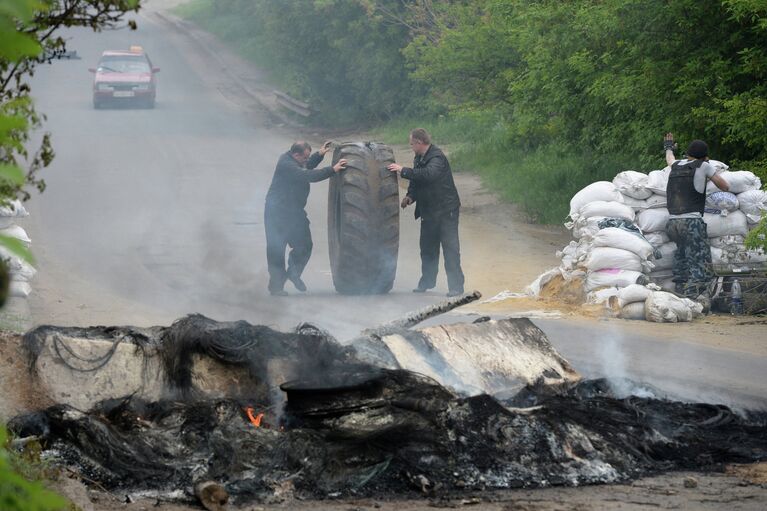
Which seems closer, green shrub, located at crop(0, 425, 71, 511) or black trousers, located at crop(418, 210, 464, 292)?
green shrub, located at crop(0, 425, 71, 511)

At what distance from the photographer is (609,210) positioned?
12.3 metres

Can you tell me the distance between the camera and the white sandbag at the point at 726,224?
11.9 m

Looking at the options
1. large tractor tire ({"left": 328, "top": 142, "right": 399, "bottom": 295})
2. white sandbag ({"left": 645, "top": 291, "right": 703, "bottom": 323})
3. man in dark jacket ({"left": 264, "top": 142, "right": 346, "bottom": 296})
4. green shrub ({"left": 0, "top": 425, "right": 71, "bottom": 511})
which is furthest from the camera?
man in dark jacket ({"left": 264, "top": 142, "right": 346, "bottom": 296})

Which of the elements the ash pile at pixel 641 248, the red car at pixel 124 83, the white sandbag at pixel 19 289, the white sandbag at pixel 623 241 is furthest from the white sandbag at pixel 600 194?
the red car at pixel 124 83

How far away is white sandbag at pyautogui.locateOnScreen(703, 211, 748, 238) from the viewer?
11.9 m

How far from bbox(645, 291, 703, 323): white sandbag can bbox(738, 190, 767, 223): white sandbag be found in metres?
1.40

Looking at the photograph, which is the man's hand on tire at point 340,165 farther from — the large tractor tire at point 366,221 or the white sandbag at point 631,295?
the white sandbag at point 631,295

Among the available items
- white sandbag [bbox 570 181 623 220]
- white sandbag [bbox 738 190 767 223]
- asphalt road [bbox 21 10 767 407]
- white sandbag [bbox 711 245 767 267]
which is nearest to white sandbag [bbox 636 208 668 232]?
white sandbag [bbox 570 181 623 220]

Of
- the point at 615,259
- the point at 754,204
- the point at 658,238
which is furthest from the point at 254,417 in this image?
the point at 754,204

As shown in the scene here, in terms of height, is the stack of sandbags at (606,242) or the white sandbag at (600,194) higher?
the white sandbag at (600,194)

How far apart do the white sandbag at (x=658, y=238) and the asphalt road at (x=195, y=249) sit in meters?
1.68

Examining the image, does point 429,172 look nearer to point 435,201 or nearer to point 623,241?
point 435,201

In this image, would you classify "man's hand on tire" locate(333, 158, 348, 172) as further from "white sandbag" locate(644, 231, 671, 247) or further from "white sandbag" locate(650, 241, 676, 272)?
"white sandbag" locate(650, 241, 676, 272)

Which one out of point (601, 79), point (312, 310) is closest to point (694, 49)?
point (601, 79)
